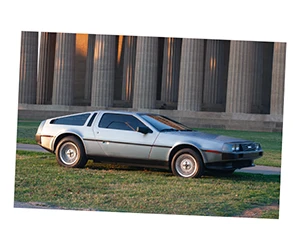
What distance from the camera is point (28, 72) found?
29.9m

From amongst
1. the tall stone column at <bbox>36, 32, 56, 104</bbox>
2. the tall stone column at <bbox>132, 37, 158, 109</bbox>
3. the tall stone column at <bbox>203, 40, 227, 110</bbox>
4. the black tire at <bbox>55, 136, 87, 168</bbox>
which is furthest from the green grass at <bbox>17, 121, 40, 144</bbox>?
the tall stone column at <bbox>203, 40, 227, 110</bbox>

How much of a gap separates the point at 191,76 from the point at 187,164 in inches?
625

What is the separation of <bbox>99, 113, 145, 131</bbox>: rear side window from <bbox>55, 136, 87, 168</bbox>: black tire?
2.20 feet

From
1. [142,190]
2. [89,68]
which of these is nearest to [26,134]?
[142,190]

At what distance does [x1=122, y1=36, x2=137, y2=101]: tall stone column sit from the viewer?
31422mm

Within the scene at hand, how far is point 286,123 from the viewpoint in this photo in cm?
1229

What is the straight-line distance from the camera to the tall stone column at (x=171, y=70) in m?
31.1

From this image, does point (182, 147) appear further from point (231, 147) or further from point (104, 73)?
point (104, 73)

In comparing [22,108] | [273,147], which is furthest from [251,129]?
[22,108]

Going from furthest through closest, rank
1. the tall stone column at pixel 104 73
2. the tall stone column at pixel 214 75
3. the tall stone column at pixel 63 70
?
the tall stone column at pixel 214 75
the tall stone column at pixel 63 70
the tall stone column at pixel 104 73

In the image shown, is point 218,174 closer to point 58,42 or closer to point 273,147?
point 273,147

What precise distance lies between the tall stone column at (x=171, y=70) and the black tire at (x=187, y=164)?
→ 18813 mm

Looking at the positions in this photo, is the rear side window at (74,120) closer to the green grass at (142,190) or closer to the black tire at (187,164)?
the green grass at (142,190)

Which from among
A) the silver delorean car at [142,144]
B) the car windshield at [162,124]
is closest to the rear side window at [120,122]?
the silver delorean car at [142,144]
